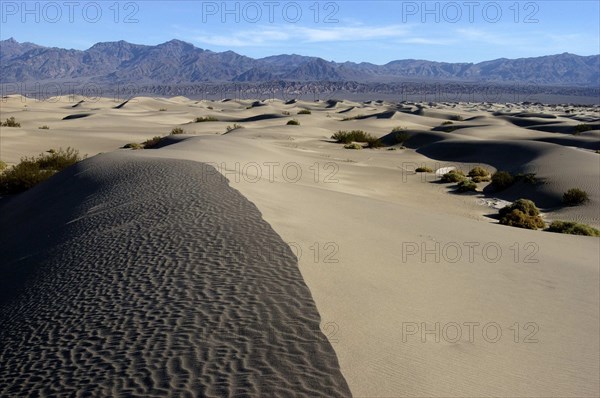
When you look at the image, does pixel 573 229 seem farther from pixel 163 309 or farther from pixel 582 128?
pixel 582 128

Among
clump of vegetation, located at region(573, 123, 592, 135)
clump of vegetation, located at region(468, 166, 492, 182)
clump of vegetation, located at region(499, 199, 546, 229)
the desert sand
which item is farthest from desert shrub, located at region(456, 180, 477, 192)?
clump of vegetation, located at region(573, 123, 592, 135)

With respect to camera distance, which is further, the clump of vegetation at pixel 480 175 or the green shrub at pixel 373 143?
the green shrub at pixel 373 143

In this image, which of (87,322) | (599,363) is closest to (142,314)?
(87,322)

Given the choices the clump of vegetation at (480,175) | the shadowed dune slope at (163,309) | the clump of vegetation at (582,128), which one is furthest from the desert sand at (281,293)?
the clump of vegetation at (582,128)

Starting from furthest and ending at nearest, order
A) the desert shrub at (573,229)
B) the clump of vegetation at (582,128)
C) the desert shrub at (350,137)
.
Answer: the clump of vegetation at (582,128)
the desert shrub at (350,137)
the desert shrub at (573,229)

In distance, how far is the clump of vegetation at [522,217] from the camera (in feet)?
46.3

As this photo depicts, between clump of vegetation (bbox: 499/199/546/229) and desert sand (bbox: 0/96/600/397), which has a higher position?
desert sand (bbox: 0/96/600/397)

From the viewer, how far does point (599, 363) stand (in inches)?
238

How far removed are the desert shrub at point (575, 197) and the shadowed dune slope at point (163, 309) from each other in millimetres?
12384

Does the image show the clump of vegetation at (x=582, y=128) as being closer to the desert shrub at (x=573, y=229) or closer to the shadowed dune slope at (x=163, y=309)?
the desert shrub at (x=573, y=229)

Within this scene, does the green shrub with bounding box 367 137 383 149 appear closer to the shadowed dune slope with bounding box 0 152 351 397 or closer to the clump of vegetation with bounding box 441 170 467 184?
the clump of vegetation with bounding box 441 170 467 184

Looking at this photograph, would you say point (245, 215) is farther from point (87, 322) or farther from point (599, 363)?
point (599, 363)

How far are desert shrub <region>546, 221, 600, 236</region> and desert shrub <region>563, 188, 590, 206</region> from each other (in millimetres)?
3928

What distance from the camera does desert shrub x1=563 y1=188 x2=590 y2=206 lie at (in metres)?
17.3
